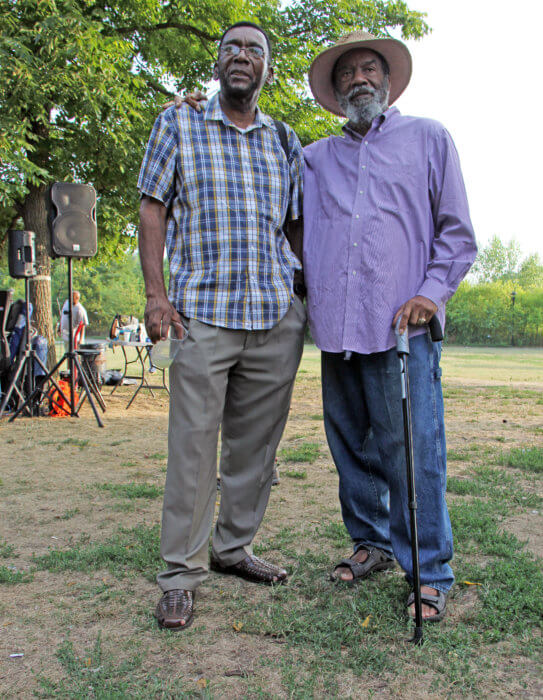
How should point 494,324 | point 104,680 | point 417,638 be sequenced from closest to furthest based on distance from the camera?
1. point 104,680
2. point 417,638
3. point 494,324

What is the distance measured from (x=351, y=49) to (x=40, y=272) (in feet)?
26.4

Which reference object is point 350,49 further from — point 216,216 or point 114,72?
point 114,72

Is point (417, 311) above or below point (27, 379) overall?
above

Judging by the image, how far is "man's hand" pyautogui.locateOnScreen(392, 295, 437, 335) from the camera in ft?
7.73

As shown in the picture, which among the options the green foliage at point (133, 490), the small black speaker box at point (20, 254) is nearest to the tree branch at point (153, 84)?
the small black speaker box at point (20, 254)

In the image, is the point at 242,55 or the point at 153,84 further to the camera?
the point at 153,84

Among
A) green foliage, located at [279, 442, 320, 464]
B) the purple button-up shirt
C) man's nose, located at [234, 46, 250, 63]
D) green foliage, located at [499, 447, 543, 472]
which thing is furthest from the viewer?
green foliage, located at [279, 442, 320, 464]

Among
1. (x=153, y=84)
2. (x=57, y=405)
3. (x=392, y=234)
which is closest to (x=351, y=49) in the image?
(x=392, y=234)

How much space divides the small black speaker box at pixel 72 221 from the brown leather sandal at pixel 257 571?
5564 mm

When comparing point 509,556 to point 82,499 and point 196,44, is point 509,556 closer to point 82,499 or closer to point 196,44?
point 82,499

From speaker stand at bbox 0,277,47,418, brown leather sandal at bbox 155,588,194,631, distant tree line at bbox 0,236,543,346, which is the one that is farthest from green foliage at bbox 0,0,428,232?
distant tree line at bbox 0,236,543,346

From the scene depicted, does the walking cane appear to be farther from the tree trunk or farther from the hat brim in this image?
the tree trunk

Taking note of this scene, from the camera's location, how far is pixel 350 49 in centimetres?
262

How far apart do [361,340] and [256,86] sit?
1.17 m
